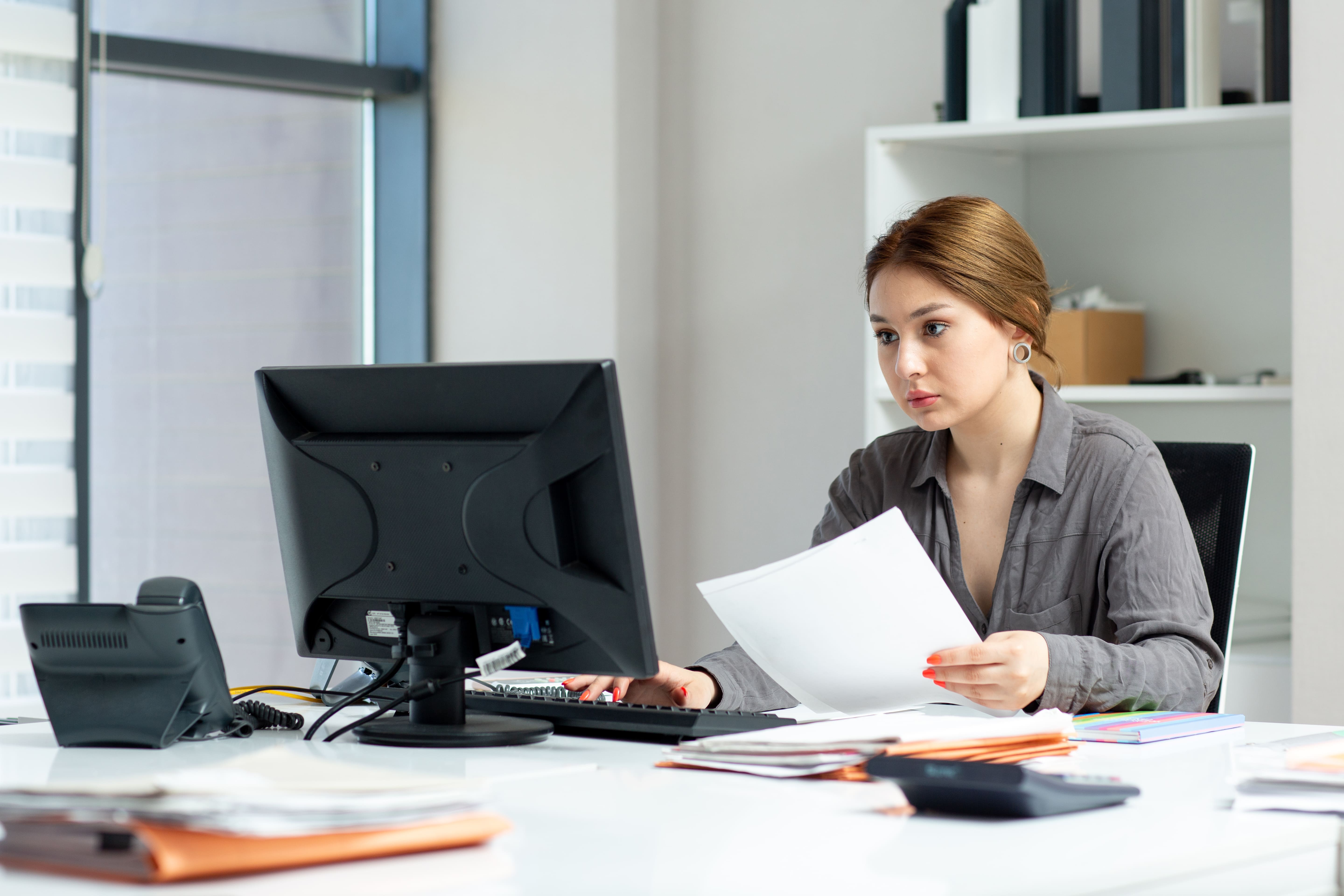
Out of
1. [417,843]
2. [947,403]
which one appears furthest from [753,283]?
[417,843]

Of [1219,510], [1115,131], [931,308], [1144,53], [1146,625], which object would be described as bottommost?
[1146,625]

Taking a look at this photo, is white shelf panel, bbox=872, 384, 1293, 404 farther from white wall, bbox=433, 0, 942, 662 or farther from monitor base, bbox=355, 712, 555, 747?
monitor base, bbox=355, 712, 555, 747

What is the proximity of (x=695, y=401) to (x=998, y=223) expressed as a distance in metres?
1.57

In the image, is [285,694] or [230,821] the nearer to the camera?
[230,821]

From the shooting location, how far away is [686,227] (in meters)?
3.40

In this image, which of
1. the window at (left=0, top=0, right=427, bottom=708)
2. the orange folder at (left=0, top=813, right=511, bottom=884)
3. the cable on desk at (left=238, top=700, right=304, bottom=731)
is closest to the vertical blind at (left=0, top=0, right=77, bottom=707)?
the window at (left=0, top=0, right=427, bottom=708)

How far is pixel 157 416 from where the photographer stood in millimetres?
3180

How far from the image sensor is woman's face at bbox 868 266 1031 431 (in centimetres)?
184

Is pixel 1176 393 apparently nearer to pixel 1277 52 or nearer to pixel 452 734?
pixel 1277 52

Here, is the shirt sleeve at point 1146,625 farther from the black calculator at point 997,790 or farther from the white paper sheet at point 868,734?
the black calculator at point 997,790

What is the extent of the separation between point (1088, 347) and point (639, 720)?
1.56 meters

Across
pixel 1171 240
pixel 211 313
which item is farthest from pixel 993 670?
pixel 211 313

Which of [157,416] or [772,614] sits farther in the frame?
[157,416]

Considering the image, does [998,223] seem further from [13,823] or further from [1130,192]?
[13,823]
